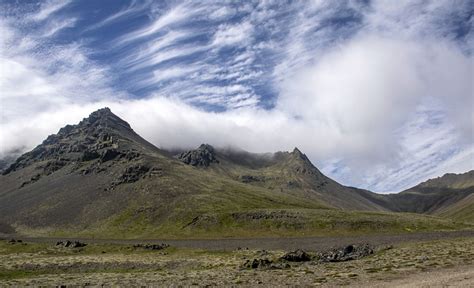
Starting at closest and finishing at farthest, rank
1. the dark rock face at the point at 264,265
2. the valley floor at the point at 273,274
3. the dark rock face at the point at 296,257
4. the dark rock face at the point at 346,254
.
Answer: the valley floor at the point at 273,274 < the dark rock face at the point at 264,265 < the dark rock face at the point at 346,254 < the dark rock face at the point at 296,257

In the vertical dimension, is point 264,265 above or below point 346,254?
above

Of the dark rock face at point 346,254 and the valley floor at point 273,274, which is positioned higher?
the valley floor at point 273,274

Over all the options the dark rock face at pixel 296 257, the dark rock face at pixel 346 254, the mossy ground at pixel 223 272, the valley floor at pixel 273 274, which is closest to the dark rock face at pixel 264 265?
the valley floor at pixel 273 274

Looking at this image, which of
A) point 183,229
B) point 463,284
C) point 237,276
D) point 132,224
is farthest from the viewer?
point 132,224

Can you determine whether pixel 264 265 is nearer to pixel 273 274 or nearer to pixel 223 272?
pixel 223 272

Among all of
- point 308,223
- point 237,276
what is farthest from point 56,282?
point 308,223

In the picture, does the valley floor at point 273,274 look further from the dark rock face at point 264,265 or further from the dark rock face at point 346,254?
the dark rock face at point 346,254

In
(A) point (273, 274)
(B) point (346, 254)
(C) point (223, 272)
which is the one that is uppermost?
(A) point (273, 274)

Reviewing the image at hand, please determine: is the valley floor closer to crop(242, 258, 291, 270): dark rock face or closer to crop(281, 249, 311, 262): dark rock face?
crop(242, 258, 291, 270): dark rock face

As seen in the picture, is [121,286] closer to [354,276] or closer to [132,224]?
[354,276]

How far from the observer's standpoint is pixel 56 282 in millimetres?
49781

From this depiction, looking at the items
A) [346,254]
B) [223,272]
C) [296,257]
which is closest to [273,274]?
[223,272]

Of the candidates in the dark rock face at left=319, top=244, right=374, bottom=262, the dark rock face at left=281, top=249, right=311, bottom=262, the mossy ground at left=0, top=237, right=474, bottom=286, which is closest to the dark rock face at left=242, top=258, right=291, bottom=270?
the mossy ground at left=0, top=237, right=474, bottom=286

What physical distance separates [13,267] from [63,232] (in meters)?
137
